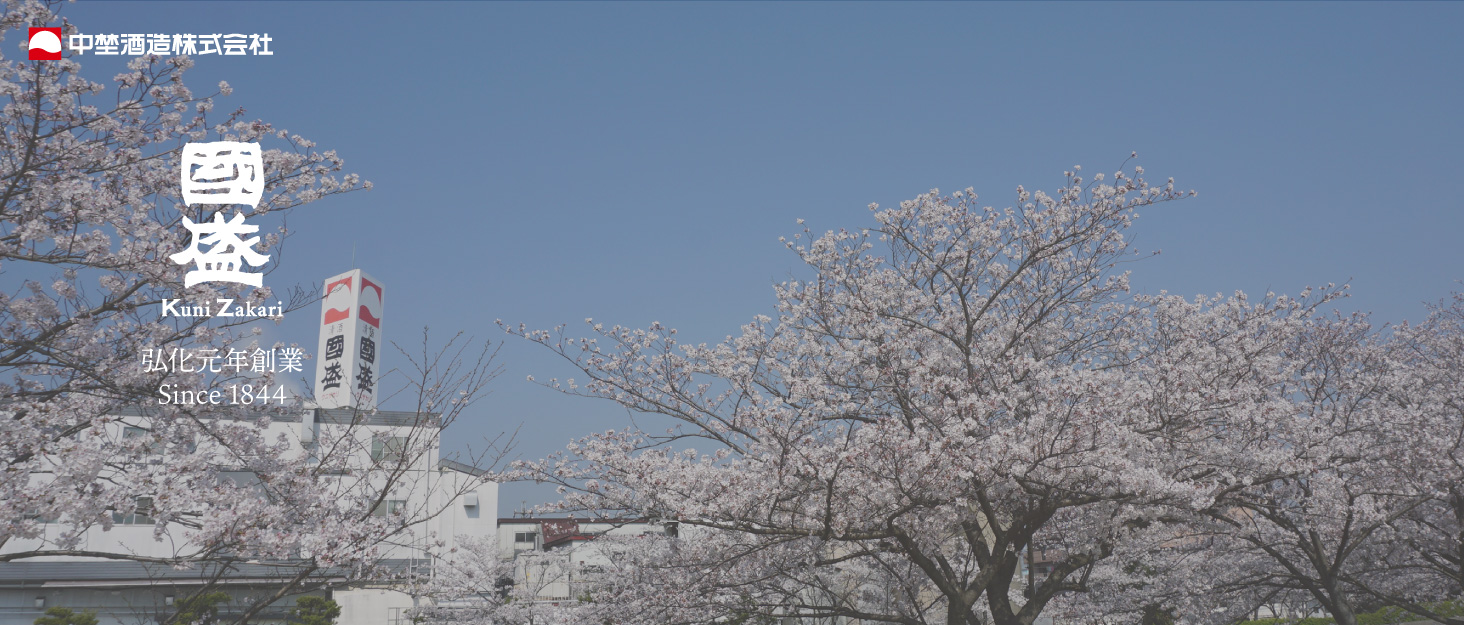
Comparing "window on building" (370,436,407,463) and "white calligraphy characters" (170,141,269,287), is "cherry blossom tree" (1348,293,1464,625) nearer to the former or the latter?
"window on building" (370,436,407,463)

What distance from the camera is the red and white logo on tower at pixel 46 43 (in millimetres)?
4719

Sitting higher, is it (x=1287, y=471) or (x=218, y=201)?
(x=218, y=201)

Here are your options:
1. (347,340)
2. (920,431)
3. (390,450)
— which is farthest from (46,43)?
(347,340)

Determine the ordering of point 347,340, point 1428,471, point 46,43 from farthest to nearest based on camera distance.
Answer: point 347,340 < point 1428,471 < point 46,43

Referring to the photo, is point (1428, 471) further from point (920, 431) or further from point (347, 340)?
point (347, 340)

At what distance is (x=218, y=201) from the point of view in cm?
548

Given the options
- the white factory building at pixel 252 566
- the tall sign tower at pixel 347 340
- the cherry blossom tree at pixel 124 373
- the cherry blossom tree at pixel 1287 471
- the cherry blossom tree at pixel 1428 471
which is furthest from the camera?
the tall sign tower at pixel 347 340

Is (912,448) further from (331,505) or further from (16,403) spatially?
(16,403)

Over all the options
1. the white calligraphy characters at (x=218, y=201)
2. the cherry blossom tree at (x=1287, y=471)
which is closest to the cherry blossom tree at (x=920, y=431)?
the cherry blossom tree at (x=1287, y=471)

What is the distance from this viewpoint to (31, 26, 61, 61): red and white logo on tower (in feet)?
15.5

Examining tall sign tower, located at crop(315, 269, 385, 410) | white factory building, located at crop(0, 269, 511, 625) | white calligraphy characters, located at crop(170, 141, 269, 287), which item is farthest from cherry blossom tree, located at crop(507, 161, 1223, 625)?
tall sign tower, located at crop(315, 269, 385, 410)

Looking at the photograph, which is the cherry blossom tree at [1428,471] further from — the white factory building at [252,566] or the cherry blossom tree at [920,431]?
the white factory building at [252,566]

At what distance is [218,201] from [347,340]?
21758mm

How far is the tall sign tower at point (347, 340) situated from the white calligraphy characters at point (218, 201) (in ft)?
68.6
